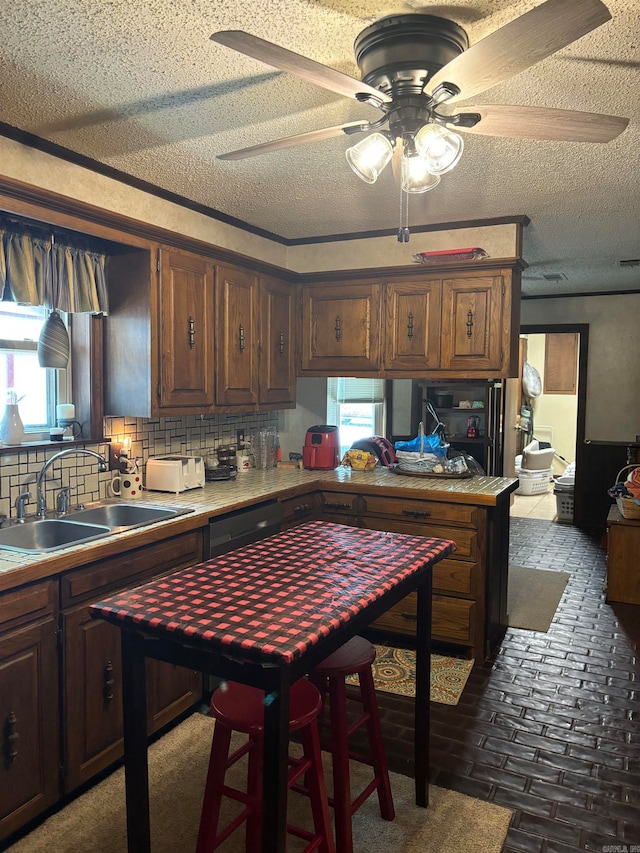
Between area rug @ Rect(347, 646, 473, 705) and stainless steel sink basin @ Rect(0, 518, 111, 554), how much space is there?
1509mm

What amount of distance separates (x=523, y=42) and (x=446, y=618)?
Result: 2862mm

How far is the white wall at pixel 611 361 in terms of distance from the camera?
6.48 m

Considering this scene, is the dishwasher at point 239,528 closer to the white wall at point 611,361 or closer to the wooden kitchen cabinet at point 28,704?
the wooden kitchen cabinet at point 28,704

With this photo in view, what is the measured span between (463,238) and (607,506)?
4156 millimetres

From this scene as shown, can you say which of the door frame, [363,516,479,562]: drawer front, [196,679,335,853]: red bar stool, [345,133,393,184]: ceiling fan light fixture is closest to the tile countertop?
[363,516,479,562]: drawer front

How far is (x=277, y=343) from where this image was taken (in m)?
4.06

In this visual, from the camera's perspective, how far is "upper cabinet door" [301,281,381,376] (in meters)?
4.05

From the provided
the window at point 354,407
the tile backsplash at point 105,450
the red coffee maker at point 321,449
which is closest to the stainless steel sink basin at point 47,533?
the tile backsplash at point 105,450

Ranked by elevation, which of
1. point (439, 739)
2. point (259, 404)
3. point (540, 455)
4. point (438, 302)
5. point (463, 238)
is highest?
point (463, 238)

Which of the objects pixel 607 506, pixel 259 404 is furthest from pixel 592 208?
pixel 607 506

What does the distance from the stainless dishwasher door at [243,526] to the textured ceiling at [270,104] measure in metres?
1.64

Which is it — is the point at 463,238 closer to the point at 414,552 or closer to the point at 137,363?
the point at 137,363

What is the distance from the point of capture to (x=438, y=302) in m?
3.83

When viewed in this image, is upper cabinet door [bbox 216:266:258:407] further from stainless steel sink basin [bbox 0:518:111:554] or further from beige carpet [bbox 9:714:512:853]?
beige carpet [bbox 9:714:512:853]
